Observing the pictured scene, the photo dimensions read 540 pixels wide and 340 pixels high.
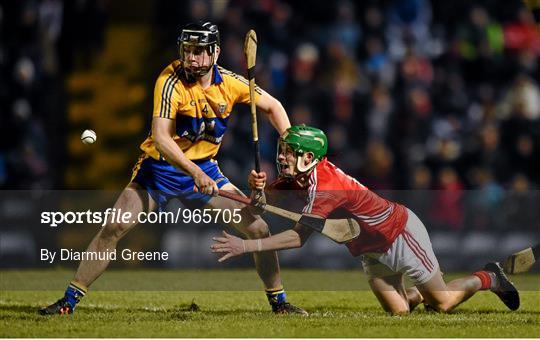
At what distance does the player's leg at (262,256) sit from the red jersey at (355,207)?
1.15ft

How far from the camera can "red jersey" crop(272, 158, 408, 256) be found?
10.6 meters

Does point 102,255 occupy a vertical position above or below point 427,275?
above

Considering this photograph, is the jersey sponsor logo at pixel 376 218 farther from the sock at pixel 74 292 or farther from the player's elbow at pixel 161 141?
the sock at pixel 74 292

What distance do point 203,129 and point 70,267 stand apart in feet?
6.13

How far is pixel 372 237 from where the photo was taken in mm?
10906

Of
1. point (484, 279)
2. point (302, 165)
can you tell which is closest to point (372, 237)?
point (302, 165)

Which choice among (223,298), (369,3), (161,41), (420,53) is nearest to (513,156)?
(420,53)

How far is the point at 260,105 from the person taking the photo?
1116 cm

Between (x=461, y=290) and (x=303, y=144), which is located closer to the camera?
(x=303, y=144)

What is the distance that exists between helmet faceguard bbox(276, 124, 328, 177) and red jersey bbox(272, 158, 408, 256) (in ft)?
0.33

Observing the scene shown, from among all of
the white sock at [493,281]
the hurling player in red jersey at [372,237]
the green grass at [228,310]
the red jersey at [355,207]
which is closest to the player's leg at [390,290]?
the hurling player in red jersey at [372,237]

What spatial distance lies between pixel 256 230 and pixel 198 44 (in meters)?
1.44

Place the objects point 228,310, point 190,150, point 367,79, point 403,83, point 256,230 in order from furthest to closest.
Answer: point 367,79 < point 403,83 < point 228,310 < point 190,150 < point 256,230

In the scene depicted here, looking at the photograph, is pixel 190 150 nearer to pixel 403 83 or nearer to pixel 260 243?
pixel 260 243
